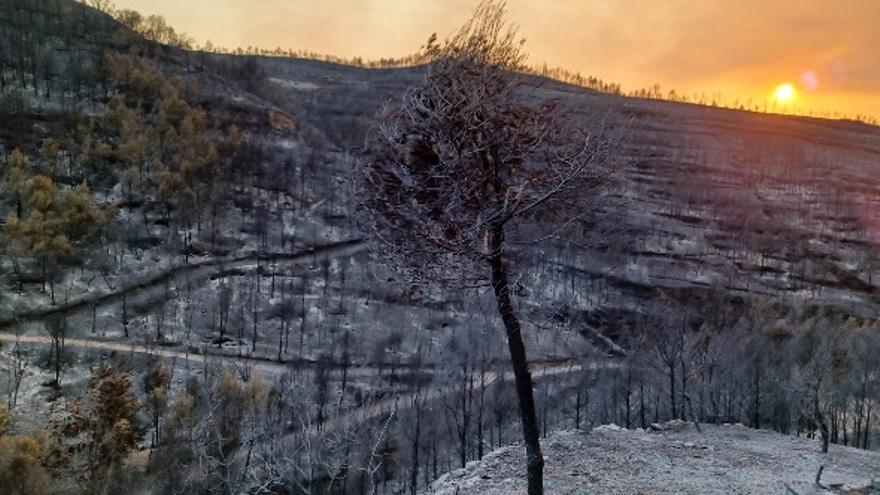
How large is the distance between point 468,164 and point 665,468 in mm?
9155

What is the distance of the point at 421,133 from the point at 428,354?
58542 mm

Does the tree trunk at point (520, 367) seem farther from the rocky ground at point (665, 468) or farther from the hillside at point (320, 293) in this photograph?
the rocky ground at point (665, 468)

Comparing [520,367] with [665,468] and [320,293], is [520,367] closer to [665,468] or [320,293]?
[665,468]

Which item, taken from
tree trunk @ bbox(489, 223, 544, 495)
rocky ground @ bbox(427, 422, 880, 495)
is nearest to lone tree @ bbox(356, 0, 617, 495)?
tree trunk @ bbox(489, 223, 544, 495)

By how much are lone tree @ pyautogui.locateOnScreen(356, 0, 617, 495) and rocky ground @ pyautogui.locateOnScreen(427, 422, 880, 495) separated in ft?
17.1

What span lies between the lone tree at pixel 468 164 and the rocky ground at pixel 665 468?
521 cm

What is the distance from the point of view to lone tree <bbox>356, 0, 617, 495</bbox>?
864 cm

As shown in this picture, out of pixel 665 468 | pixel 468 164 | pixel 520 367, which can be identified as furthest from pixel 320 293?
pixel 468 164

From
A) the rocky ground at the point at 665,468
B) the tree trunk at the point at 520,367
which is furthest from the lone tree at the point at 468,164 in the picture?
the rocky ground at the point at 665,468

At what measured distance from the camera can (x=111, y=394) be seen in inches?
1597

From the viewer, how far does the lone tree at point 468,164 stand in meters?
8.64

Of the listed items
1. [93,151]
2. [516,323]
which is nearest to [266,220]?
[93,151]

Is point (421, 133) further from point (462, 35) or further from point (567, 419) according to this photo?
point (567, 419)

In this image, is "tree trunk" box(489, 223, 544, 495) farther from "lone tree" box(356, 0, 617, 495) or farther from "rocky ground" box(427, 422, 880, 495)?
"rocky ground" box(427, 422, 880, 495)
